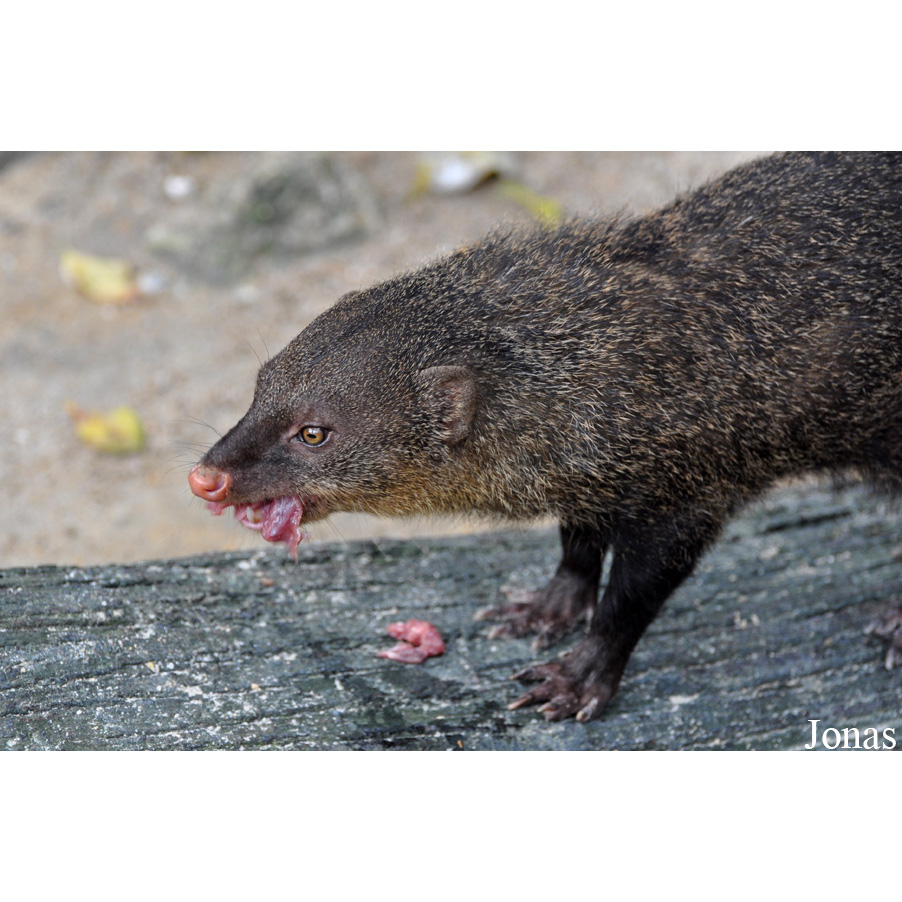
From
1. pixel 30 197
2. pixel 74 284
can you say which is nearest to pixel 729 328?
pixel 74 284

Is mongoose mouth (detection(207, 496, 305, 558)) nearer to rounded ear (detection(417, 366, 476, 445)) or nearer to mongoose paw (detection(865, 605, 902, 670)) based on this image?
rounded ear (detection(417, 366, 476, 445))

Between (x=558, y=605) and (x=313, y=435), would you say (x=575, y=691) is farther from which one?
(x=313, y=435)

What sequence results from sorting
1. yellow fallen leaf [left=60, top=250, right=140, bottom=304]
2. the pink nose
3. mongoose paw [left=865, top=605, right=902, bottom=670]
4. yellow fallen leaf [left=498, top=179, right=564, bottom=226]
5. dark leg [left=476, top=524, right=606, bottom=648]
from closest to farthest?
the pink nose, mongoose paw [left=865, top=605, right=902, bottom=670], dark leg [left=476, top=524, right=606, bottom=648], yellow fallen leaf [left=60, top=250, right=140, bottom=304], yellow fallen leaf [left=498, top=179, right=564, bottom=226]

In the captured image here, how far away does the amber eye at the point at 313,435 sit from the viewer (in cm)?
473

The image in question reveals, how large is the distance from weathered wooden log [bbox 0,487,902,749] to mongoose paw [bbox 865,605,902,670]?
7cm

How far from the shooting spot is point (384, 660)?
5371 mm

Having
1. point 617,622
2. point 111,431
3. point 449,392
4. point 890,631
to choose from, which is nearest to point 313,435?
point 449,392

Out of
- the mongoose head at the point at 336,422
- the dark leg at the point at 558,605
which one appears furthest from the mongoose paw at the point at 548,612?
the mongoose head at the point at 336,422

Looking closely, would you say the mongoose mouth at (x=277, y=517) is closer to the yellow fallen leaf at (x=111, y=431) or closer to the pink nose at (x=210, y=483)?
the pink nose at (x=210, y=483)

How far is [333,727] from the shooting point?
490cm

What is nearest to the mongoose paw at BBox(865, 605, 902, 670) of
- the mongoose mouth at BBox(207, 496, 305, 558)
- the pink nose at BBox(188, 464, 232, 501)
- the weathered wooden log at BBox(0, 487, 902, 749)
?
the weathered wooden log at BBox(0, 487, 902, 749)

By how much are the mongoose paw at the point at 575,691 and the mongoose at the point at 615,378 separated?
0.30m

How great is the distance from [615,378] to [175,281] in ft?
25.4

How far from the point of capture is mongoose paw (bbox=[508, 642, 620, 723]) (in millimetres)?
5223
